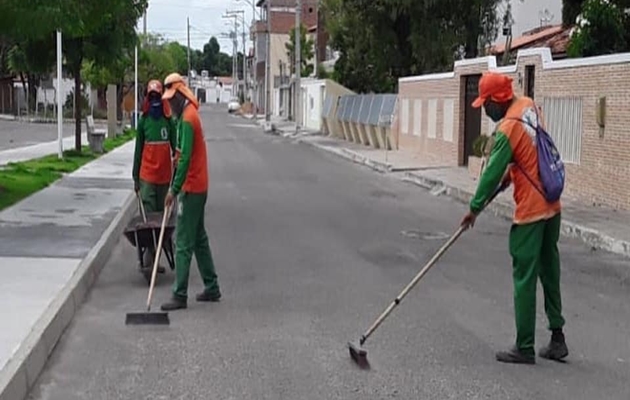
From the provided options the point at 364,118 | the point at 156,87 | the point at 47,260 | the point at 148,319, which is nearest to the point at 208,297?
the point at 148,319

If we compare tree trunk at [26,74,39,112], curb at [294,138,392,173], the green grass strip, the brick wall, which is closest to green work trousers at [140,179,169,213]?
the green grass strip

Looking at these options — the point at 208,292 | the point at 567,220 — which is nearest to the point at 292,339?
the point at 208,292

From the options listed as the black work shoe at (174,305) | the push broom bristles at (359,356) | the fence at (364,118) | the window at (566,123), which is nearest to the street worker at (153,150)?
the black work shoe at (174,305)

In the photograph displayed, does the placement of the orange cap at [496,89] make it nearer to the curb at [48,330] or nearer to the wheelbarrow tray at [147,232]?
the curb at [48,330]

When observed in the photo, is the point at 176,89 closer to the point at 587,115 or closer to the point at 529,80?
the point at 587,115

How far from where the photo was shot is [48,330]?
7.70 metres

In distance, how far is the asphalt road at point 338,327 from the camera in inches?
269

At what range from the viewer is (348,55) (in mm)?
48438

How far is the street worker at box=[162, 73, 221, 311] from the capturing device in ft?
29.4

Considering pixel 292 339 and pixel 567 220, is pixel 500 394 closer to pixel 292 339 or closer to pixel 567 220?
pixel 292 339

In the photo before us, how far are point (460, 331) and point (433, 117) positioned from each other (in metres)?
22.7

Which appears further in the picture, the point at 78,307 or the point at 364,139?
the point at 364,139

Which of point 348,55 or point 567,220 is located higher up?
point 348,55

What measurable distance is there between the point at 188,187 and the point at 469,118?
19.4 meters
